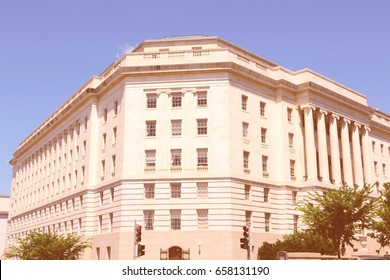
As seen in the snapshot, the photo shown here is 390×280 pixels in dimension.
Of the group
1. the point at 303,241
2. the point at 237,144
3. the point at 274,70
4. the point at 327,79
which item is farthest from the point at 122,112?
the point at 327,79

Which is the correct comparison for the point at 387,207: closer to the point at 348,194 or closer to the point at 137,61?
the point at 348,194

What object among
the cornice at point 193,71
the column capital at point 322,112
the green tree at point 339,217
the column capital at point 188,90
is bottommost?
the green tree at point 339,217

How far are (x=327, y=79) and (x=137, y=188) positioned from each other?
2987 cm

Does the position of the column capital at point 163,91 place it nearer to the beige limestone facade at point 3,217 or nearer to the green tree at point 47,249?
the green tree at point 47,249

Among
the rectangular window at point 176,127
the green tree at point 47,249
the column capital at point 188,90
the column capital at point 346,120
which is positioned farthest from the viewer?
the column capital at point 346,120

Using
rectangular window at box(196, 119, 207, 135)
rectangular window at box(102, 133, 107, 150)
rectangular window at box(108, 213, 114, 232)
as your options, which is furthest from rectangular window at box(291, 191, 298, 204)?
rectangular window at box(102, 133, 107, 150)

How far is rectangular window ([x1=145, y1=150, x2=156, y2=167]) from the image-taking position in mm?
48062

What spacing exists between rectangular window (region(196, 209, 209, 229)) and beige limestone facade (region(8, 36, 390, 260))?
103mm

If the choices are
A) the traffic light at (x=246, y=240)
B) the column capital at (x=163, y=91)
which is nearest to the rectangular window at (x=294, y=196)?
the column capital at (x=163, y=91)

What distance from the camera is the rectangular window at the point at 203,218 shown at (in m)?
45.4

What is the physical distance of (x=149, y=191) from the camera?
47.0 m

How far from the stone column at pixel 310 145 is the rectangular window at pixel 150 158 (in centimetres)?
1871

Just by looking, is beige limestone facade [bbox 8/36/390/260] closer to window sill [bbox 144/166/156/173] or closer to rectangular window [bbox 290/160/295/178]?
rectangular window [bbox 290/160/295/178]
